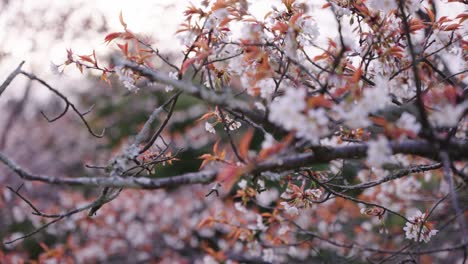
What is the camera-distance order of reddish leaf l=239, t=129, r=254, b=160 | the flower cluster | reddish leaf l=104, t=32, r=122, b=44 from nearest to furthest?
1. reddish leaf l=239, t=129, r=254, b=160
2. reddish leaf l=104, t=32, r=122, b=44
3. the flower cluster

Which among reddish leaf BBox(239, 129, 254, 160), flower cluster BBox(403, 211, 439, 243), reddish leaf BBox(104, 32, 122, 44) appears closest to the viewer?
reddish leaf BBox(239, 129, 254, 160)

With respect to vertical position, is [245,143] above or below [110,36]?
below

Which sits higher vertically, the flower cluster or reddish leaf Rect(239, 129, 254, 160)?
the flower cluster

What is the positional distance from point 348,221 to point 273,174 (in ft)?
16.0

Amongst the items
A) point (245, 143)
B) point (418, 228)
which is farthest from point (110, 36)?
point (418, 228)

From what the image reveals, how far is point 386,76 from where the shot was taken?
1.80 metres

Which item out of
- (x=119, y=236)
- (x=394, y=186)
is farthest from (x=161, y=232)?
(x=394, y=186)

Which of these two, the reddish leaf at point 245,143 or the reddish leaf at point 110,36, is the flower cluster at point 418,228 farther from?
the reddish leaf at point 110,36

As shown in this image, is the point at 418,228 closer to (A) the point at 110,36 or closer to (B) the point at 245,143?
(B) the point at 245,143

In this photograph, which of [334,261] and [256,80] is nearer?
[256,80]

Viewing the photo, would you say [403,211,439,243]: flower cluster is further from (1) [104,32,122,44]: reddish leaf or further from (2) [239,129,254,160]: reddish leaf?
(1) [104,32,122,44]: reddish leaf

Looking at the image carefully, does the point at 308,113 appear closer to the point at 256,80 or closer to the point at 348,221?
the point at 256,80

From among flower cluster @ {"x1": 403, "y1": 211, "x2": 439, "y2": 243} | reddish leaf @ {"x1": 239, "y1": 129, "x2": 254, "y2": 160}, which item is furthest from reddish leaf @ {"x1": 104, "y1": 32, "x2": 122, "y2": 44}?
flower cluster @ {"x1": 403, "y1": 211, "x2": 439, "y2": 243}

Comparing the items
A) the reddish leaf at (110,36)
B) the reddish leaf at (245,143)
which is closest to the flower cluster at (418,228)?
the reddish leaf at (245,143)
